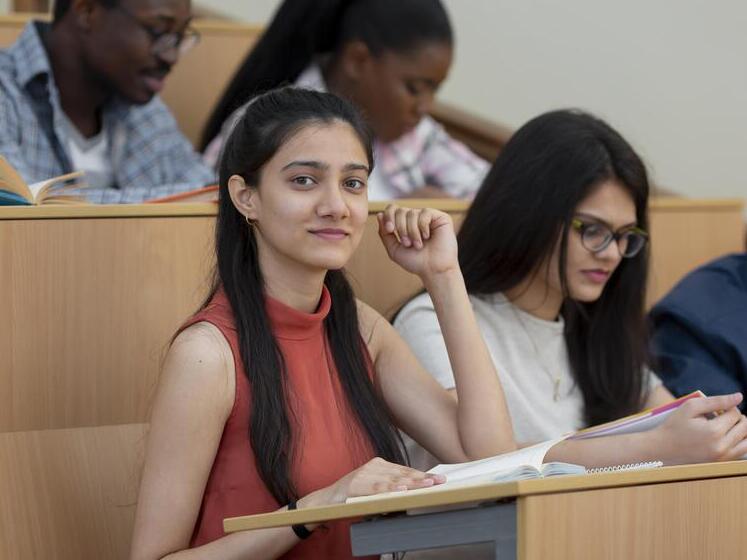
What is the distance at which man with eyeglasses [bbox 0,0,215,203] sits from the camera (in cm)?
263

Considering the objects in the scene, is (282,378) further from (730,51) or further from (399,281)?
(730,51)

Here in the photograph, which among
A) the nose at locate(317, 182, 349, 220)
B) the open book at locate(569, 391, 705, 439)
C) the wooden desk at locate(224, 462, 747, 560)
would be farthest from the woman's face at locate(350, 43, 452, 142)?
the wooden desk at locate(224, 462, 747, 560)

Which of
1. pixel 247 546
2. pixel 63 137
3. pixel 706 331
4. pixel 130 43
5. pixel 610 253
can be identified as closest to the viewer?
pixel 247 546

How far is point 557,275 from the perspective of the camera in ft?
6.73

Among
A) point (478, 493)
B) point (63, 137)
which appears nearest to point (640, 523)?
point (478, 493)

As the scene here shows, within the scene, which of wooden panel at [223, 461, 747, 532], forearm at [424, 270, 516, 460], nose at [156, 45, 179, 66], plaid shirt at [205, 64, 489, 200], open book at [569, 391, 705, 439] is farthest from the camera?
plaid shirt at [205, 64, 489, 200]

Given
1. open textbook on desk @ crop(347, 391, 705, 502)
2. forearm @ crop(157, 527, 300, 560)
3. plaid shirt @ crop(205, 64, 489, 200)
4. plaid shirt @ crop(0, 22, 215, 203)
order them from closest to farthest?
open textbook on desk @ crop(347, 391, 705, 502)
forearm @ crop(157, 527, 300, 560)
plaid shirt @ crop(0, 22, 215, 203)
plaid shirt @ crop(205, 64, 489, 200)

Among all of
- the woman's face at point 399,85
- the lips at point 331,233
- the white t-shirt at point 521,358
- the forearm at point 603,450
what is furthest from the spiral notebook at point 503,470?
the woman's face at point 399,85

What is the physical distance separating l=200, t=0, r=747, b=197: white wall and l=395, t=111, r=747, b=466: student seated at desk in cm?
114

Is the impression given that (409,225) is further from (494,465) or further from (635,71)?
(635,71)

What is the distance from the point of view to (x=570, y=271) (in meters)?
2.04

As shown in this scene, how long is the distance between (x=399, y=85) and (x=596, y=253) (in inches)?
43.2

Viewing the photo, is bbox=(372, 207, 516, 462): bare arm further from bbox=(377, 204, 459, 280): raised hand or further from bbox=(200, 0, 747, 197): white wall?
bbox=(200, 0, 747, 197): white wall

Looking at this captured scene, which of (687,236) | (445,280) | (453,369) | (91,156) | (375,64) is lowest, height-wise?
(453,369)
